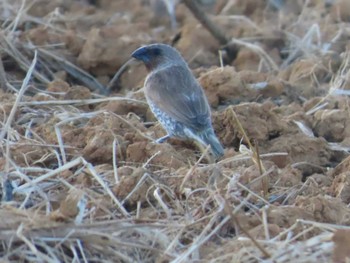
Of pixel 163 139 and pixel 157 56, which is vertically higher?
pixel 157 56

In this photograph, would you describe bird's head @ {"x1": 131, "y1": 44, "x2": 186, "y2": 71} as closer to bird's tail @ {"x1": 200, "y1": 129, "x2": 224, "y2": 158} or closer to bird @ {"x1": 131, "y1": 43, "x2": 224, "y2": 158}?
bird @ {"x1": 131, "y1": 43, "x2": 224, "y2": 158}

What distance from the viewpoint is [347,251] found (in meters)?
5.09

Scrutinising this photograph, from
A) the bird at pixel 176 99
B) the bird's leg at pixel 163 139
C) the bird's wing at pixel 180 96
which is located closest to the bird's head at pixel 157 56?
the bird at pixel 176 99

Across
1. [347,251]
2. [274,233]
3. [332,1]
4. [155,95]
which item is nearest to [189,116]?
[155,95]

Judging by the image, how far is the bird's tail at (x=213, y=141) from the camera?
702 centimetres

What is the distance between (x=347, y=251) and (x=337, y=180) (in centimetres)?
149

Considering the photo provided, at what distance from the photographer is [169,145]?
6.98m

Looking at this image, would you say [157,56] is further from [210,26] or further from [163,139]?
[210,26]

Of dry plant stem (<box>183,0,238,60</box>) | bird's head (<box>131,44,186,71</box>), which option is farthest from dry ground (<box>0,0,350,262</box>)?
bird's head (<box>131,44,186,71</box>)

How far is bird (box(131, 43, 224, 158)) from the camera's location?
291 inches

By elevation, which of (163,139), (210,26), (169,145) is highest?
(169,145)

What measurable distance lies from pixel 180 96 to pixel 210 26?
2.38 meters

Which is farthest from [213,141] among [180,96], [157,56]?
[157,56]

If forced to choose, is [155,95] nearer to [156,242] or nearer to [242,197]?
[242,197]
